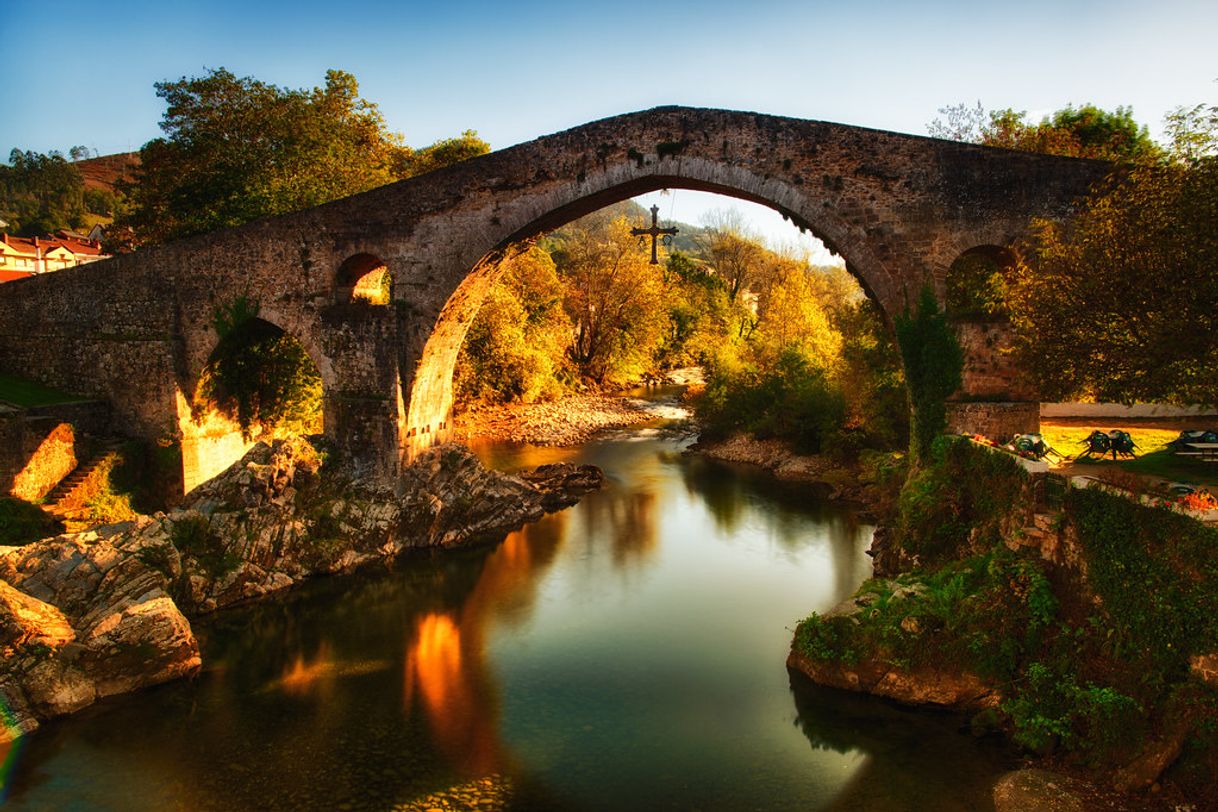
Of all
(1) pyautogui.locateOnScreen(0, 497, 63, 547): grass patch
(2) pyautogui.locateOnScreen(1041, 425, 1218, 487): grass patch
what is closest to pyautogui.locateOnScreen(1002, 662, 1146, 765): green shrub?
(2) pyautogui.locateOnScreen(1041, 425, 1218, 487): grass patch

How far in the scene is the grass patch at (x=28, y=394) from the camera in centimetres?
1585

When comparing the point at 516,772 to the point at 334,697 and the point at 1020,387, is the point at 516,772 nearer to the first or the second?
the point at 334,697

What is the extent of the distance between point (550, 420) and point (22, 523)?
16524 millimetres

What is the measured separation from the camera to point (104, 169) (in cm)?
8556

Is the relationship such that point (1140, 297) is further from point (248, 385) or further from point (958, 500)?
point (248, 385)

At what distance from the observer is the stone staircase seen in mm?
14555

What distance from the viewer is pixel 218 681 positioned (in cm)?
1059

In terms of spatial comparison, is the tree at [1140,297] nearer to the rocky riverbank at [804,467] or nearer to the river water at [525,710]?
the river water at [525,710]

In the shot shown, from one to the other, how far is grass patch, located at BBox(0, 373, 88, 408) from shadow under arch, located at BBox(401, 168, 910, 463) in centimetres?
736

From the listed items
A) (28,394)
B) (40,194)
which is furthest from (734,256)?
(40,194)

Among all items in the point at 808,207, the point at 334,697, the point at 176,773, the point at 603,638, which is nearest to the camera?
the point at 176,773

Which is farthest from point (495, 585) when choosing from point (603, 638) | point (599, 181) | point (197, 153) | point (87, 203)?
point (87, 203)

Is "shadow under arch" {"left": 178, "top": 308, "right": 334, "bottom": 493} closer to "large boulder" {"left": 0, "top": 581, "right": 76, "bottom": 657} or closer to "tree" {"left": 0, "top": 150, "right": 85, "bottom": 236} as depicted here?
"large boulder" {"left": 0, "top": 581, "right": 76, "bottom": 657}

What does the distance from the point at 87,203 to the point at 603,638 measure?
264 feet
